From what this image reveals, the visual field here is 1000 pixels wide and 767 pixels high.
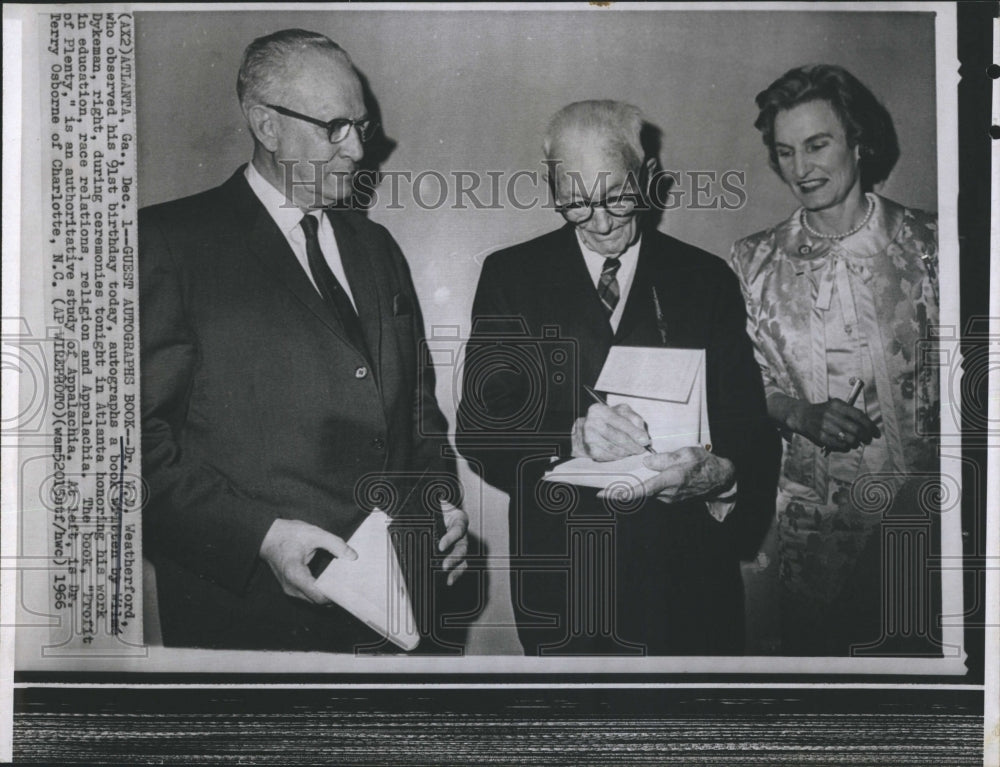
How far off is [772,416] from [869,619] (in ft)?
1.87

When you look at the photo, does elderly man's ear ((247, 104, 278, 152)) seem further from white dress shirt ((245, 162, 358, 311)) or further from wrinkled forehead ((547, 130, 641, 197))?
wrinkled forehead ((547, 130, 641, 197))

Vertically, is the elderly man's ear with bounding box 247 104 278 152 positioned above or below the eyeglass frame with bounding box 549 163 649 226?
above

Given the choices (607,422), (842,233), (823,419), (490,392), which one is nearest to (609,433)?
(607,422)

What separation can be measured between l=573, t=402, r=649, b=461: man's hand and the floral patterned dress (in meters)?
0.36

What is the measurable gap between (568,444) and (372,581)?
23.2 inches

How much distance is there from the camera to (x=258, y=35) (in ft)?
7.29

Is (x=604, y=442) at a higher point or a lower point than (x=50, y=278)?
lower

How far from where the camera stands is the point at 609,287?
2246mm

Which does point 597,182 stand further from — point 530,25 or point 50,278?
point 50,278

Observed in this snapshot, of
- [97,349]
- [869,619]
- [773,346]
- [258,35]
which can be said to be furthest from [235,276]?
[869,619]

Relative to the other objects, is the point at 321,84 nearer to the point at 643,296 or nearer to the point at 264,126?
the point at 264,126

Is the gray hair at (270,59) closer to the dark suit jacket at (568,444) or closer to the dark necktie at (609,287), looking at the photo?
the dark suit jacket at (568,444)

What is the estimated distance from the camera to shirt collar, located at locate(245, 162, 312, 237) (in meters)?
2.19
